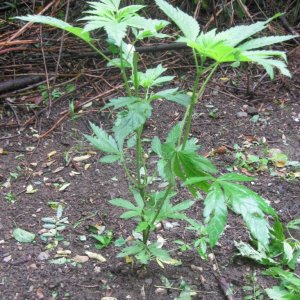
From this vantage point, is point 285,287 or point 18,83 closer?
point 285,287

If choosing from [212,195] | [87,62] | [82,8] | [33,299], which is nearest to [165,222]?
[33,299]

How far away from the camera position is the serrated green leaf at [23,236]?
2.10 m

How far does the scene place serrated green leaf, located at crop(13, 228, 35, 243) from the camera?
2.10m

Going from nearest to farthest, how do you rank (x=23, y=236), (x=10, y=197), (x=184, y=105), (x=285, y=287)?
(x=184, y=105)
(x=285, y=287)
(x=23, y=236)
(x=10, y=197)

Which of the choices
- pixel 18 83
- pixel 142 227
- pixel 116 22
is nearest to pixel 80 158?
pixel 18 83

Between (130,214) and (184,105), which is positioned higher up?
(184,105)

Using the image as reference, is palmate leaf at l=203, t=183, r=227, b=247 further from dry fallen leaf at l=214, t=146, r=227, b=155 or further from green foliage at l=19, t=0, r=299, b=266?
dry fallen leaf at l=214, t=146, r=227, b=155

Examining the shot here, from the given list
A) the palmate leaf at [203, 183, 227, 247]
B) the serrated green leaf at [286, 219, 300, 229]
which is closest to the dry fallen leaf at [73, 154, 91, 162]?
the serrated green leaf at [286, 219, 300, 229]

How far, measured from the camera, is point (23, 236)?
2123 mm

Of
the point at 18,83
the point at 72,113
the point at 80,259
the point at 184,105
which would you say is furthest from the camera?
the point at 18,83

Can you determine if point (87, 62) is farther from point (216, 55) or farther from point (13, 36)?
point (216, 55)

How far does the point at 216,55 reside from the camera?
4.26ft

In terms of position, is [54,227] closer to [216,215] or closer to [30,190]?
[30,190]

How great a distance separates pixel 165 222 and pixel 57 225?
19.9 inches
